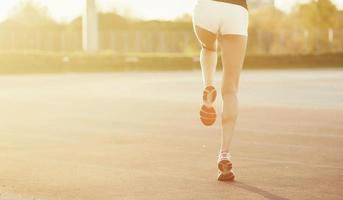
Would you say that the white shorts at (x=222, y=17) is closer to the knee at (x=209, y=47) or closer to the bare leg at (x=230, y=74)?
the bare leg at (x=230, y=74)

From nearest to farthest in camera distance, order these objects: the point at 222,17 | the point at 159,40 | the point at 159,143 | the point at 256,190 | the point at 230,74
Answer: the point at 256,190
the point at 222,17
the point at 230,74
the point at 159,143
the point at 159,40

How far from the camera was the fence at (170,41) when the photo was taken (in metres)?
53.1

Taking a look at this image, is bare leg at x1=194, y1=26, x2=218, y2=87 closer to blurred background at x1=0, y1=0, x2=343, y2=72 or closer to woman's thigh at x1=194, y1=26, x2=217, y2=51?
woman's thigh at x1=194, y1=26, x2=217, y2=51

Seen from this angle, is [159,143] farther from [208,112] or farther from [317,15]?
[317,15]

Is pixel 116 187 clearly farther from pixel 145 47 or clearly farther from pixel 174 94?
pixel 145 47

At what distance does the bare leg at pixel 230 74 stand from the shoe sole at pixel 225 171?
0.12 metres

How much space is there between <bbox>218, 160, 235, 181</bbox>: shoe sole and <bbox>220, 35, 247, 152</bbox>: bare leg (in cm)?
12

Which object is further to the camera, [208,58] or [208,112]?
[208,58]

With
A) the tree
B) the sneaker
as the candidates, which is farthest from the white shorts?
the tree

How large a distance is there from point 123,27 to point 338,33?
1506cm

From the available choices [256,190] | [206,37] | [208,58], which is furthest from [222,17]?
[256,190]

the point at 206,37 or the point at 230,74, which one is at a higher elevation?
the point at 206,37

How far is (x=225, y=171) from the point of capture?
6.70 metres

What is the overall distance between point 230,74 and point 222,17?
1.48 feet
